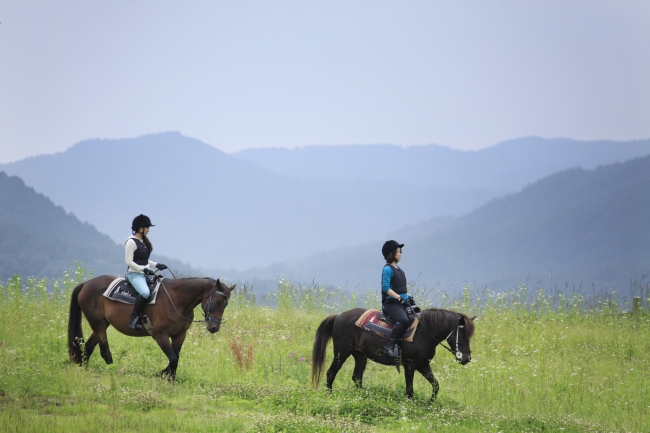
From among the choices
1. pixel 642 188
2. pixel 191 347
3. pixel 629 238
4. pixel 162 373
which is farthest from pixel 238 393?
pixel 642 188

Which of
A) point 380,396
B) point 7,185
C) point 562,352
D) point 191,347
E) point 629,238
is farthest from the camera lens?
point 629,238

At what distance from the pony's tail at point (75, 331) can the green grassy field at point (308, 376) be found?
265mm

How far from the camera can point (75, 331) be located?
1298cm

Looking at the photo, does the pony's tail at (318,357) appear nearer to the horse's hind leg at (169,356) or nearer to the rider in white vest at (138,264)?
the horse's hind leg at (169,356)

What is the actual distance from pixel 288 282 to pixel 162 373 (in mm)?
9581

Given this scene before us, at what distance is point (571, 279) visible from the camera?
158375 millimetres

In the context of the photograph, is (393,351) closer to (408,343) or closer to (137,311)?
(408,343)

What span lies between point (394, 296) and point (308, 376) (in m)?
3.28

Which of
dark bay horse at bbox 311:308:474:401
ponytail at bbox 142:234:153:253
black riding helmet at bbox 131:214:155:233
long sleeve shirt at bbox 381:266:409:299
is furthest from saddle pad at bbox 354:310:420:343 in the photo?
black riding helmet at bbox 131:214:155:233

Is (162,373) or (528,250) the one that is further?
(528,250)

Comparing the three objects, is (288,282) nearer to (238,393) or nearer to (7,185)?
(238,393)

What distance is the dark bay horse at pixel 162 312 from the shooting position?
11688mm

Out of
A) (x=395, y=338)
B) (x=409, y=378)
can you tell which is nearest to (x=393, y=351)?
(x=395, y=338)

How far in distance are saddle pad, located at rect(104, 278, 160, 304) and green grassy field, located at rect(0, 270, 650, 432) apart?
3.06 feet
